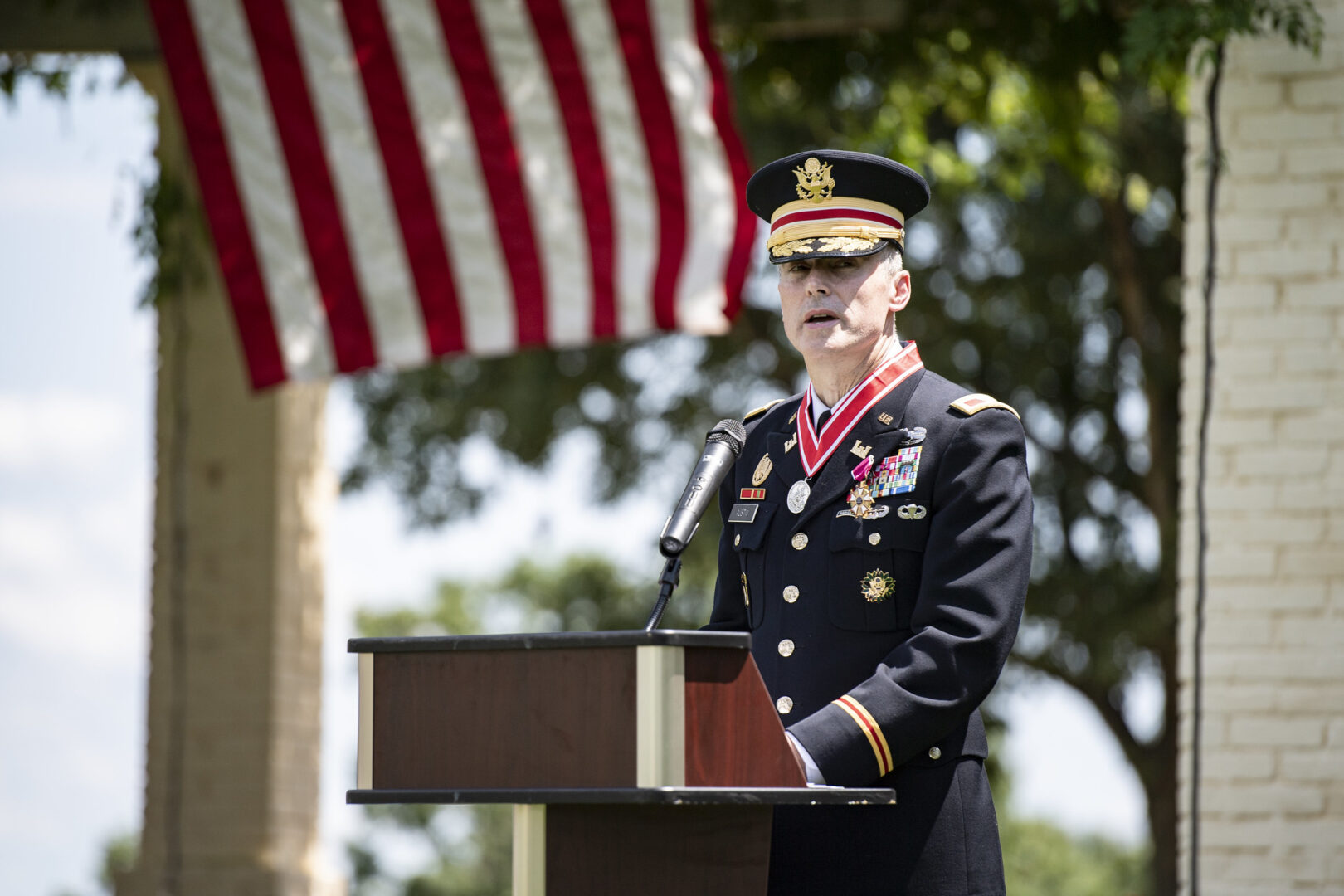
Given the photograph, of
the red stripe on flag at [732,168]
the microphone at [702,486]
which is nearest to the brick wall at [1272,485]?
the red stripe on flag at [732,168]

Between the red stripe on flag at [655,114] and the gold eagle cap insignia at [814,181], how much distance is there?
3.54 metres

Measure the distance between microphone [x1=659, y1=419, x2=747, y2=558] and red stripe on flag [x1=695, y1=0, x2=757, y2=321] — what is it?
3693 mm

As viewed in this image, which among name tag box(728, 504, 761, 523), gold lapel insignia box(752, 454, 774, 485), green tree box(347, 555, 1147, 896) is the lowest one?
green tree box(347, 555, 1147, 896)

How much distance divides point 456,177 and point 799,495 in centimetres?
392

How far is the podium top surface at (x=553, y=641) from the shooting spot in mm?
2029

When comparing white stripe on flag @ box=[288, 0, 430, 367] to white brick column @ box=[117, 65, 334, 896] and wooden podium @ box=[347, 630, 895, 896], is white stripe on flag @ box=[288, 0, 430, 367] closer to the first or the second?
white brick column @ box=[117, 65, 334, 896]

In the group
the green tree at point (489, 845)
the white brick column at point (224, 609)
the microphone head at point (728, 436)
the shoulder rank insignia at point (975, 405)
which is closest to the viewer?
the microphone head at point (728, 436)

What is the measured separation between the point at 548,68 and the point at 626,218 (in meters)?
0.62

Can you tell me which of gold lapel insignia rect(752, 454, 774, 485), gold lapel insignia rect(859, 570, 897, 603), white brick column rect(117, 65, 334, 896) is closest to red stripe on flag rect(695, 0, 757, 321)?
→ white brick column rect(117, 65, 334, 896)

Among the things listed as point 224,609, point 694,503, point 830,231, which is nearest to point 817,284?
point 830,231

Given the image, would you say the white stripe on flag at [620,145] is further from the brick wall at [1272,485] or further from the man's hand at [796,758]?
the man's hand at [796,758]

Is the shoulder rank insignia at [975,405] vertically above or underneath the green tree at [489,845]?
above

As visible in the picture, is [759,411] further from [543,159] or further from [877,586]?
[543,159]

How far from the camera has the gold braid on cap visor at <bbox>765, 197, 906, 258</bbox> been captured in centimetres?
267
